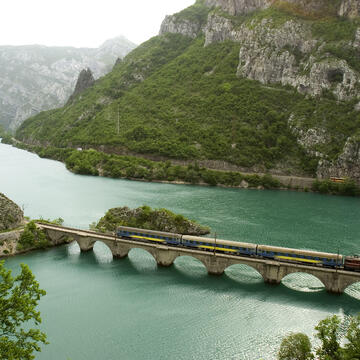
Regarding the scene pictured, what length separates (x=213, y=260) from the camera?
163 ft

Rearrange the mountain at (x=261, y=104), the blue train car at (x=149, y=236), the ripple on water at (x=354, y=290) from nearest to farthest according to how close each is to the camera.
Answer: the ripple on water at (x=354, y=290), the blue train car at (x=149, y=236), the mountain at (x=261, y=104)

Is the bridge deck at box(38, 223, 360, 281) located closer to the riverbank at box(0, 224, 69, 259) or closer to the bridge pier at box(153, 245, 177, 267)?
the bridge pier at box(153, 245, 177, 267)

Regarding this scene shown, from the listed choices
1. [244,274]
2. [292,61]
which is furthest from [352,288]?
[292,61]

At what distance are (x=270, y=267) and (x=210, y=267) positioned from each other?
827 cm

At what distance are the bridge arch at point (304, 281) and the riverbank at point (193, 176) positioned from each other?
82016 millimetres

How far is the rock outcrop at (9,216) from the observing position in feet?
191

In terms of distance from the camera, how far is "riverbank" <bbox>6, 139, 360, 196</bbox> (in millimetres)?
129113

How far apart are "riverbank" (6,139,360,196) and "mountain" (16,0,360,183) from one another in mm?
8936

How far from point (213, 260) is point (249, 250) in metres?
5.23

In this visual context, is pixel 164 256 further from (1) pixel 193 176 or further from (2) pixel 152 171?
(2) pixel 152 171

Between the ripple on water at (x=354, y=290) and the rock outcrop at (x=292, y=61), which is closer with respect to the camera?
the ripple on water at (x=354, y=290)

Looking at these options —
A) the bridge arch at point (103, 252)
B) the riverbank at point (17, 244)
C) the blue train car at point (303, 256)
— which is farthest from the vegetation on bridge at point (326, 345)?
the riverbank at point (17, 244)

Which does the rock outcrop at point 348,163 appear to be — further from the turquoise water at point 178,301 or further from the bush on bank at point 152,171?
the turquoise water at point 178,301

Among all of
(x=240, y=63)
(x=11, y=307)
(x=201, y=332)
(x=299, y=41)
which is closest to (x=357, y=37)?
(x=299, y=41)
